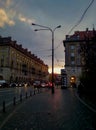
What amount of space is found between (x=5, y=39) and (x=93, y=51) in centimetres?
7878

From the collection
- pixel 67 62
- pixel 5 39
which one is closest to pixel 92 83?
pixel 67 62

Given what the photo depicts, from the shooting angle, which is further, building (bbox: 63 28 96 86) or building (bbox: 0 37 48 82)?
building (bbox: 0 37 48 82)

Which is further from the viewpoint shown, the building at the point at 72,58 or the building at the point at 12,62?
the building at the point at 12,62

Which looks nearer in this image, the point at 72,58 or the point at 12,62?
the point at 72,58

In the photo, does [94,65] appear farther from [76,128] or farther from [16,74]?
[16,74]

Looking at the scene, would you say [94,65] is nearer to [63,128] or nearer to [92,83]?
[92,83]

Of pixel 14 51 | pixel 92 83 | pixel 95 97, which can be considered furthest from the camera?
pixel 14 51

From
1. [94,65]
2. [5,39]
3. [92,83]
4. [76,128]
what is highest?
[5,39]

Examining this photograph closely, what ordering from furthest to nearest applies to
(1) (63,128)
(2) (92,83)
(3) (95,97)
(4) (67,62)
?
(4) (67,62)
(2) (92,83)
(3) (95,97)
(1) (63,128)

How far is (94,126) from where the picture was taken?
10.0 metres

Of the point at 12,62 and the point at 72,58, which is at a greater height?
the point at 72,58

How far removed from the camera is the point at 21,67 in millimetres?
112375

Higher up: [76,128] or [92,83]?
[92,83]

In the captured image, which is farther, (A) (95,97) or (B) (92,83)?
(B) (92,83)
